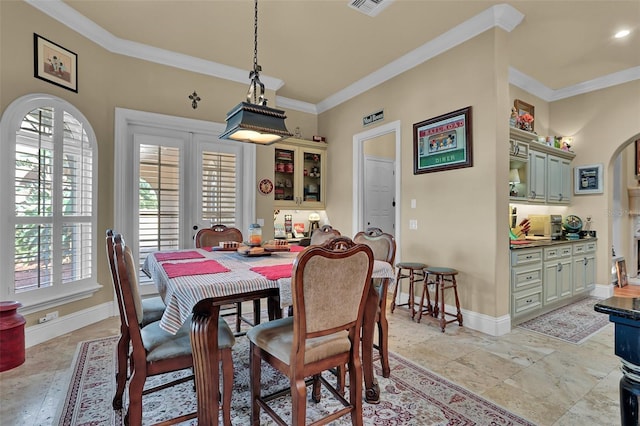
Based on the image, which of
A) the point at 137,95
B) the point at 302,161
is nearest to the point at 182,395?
the point at 137,95

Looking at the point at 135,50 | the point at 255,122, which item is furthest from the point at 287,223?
the point at 255,122

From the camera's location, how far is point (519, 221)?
15.4ft

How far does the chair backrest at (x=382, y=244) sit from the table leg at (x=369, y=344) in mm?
443

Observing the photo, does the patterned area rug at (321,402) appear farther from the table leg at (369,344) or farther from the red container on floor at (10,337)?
the red container on floor at (10,337)

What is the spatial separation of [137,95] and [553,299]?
5.58m

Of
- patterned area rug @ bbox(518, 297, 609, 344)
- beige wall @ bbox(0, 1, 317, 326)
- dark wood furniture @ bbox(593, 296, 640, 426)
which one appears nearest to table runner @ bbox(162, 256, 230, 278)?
dark wood furniture @ bbox(593, 296, 640, 426)

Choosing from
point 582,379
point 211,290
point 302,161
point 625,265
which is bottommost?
point 582,379

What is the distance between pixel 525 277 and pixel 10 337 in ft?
15.5

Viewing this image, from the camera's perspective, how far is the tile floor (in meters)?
1.97

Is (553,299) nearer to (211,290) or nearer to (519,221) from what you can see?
(519,221)

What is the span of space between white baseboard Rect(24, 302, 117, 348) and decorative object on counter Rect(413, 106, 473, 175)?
3965mm

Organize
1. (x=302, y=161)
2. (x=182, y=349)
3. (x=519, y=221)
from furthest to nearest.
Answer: (x=302, y=161) → (x=519, y=221) → (x=182, y=349)

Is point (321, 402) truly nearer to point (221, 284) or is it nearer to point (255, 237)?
point (221, 284)

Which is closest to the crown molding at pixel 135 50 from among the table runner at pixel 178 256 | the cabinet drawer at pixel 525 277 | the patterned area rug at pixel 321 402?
the table runner at pixel 178 256
